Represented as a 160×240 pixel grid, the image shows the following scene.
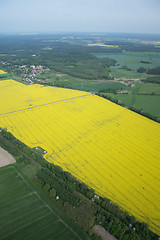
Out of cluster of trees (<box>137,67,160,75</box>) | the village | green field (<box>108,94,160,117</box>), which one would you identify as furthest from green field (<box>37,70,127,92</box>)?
cluster of trees (<box>137,67,160,75</box>)

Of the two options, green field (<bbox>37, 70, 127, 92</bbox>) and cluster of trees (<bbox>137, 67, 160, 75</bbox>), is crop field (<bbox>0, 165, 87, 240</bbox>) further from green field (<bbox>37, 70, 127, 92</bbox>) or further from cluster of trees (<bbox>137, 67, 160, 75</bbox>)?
cluster of trees (<bbox>137, 67, 160, 75</bbox>)

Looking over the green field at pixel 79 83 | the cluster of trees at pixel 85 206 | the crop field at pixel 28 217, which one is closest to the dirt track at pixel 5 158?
the crop field at pixel 28 217

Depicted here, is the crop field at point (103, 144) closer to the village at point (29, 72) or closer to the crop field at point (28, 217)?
the crop field at point (28, 217)

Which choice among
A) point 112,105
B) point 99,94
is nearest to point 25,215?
point 112,105

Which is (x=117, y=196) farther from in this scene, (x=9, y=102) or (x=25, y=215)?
(x=9, y=102)

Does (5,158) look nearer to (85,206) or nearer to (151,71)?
(85,206)

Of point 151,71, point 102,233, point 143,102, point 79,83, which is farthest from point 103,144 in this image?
point 151,71
